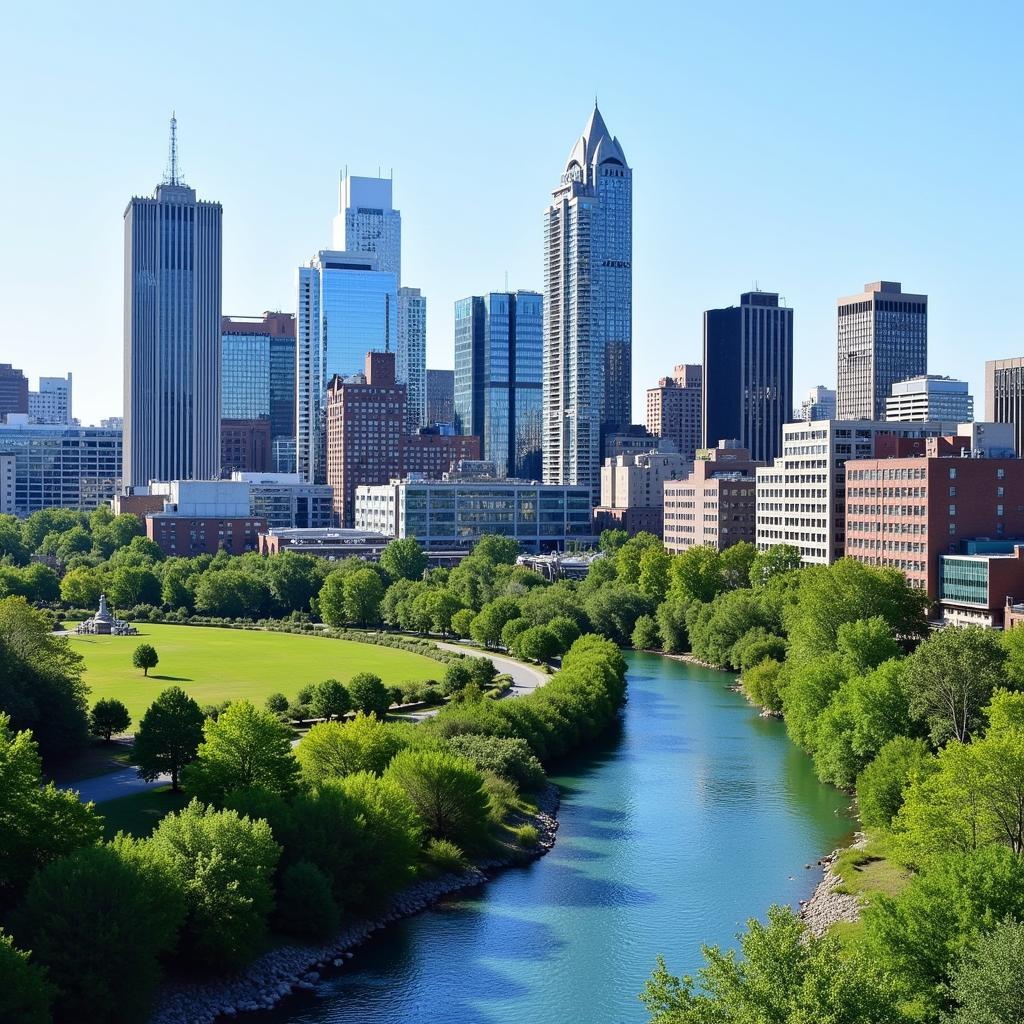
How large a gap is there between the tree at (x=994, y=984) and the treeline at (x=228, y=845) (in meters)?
21.6

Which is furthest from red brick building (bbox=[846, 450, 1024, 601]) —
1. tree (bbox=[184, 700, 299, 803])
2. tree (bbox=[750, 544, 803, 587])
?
tree (bbox=[184, 700, 299, 803])

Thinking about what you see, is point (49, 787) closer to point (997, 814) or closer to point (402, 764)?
point (402, 764)

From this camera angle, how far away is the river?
143ft

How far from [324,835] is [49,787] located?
953cm

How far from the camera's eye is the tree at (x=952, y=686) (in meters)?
65.5

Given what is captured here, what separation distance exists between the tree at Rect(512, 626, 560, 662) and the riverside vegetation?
0.21 metres

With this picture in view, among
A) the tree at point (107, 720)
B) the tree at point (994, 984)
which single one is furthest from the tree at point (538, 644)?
the tree at point (994, 984)

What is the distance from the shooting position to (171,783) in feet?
210

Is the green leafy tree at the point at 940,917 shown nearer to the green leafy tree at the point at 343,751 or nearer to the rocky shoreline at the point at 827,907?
the rocky shoreline at the point at 827,907

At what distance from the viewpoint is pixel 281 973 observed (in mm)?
44844

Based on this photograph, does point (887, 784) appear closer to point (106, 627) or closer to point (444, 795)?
point (444, 795)

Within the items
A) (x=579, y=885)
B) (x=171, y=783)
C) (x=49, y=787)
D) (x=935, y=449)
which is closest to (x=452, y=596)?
(x=935, y=449)

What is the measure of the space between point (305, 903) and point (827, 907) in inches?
738

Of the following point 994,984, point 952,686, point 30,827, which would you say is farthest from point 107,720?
point 994,984
